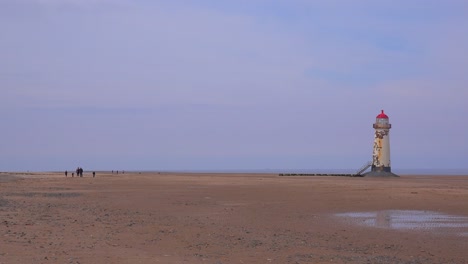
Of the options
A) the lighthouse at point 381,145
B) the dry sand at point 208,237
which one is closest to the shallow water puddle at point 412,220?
the dry sand at point 208,237

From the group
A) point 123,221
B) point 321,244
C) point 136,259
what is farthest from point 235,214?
point 136,259

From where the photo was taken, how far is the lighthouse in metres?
66.6

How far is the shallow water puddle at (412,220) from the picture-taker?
60.4 ft

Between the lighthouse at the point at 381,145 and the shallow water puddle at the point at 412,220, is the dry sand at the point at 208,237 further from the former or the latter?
the lighthouse at the point at 381,145

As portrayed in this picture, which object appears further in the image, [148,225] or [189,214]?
[189,214]

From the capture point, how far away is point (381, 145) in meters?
66.8

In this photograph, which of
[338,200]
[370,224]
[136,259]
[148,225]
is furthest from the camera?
[338,200]

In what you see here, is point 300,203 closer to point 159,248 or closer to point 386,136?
point 159,248

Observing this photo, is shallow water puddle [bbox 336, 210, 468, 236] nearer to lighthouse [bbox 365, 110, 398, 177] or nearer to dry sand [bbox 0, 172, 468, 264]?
dry sand [bbox 0, 172, 468, 264]

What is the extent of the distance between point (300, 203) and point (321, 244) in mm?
13697

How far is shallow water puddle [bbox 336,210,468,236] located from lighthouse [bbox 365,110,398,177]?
43.2 m

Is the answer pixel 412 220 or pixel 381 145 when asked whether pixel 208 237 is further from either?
pixel 381 145

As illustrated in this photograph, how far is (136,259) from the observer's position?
1175cm

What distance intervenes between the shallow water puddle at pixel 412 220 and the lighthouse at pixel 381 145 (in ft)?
142
